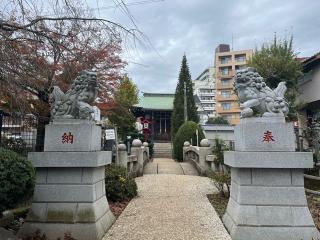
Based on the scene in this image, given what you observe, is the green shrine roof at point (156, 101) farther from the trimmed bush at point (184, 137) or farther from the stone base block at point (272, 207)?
the stone base block at point (272, 207)

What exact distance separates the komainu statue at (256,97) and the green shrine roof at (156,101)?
106 ft

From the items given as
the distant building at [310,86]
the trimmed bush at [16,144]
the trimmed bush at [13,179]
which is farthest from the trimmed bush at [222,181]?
the distant building at [310,86]

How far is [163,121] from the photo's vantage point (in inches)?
1601

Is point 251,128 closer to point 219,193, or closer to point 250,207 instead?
point 250,207

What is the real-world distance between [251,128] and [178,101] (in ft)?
92.5

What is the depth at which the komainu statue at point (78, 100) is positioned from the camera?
6049mm

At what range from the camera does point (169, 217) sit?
7.14 m

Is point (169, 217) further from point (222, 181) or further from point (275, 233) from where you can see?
point (222, 181)

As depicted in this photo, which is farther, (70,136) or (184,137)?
(184,137)

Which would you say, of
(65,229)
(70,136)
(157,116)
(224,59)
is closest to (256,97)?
(70,136)

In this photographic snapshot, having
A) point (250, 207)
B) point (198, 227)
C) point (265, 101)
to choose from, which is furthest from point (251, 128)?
point (198, 227)

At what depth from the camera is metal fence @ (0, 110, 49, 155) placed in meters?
7.52

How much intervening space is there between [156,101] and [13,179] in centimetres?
3921

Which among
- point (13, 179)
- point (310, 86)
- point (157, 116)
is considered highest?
point (157, 116)
